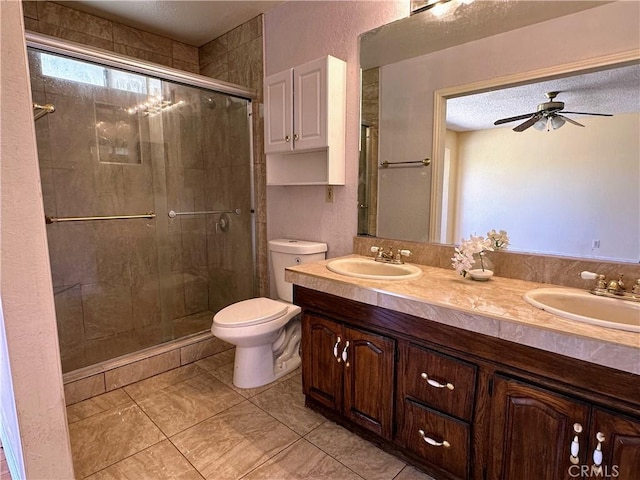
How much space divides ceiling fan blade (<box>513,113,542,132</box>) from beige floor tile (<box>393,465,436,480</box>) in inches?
58.9

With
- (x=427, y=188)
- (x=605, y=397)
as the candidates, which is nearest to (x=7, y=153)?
(x=427, y=188)

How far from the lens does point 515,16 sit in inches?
59.5

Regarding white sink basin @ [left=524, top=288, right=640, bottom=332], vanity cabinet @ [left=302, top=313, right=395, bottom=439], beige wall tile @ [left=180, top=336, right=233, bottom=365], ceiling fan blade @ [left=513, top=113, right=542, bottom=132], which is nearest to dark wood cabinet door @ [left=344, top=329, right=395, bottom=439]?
vanity cabinet @ [left=302, top=313, right=395, bottom=439]

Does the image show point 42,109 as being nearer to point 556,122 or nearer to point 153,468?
point 153,468

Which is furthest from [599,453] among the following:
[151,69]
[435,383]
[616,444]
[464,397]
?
[151,69]

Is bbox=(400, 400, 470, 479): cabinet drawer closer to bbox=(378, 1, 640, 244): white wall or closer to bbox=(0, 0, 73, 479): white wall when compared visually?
bbox=(378, 1, 640, 244): white wall

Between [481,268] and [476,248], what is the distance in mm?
101

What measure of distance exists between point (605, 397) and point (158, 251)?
267cm

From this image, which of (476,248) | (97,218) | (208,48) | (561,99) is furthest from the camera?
(208,48)

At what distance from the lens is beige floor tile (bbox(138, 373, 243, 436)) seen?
180 centimetres

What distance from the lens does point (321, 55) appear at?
2229mm

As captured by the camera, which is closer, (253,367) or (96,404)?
(96,404)

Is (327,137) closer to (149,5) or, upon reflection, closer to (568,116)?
(568,116)

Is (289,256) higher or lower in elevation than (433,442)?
higher
